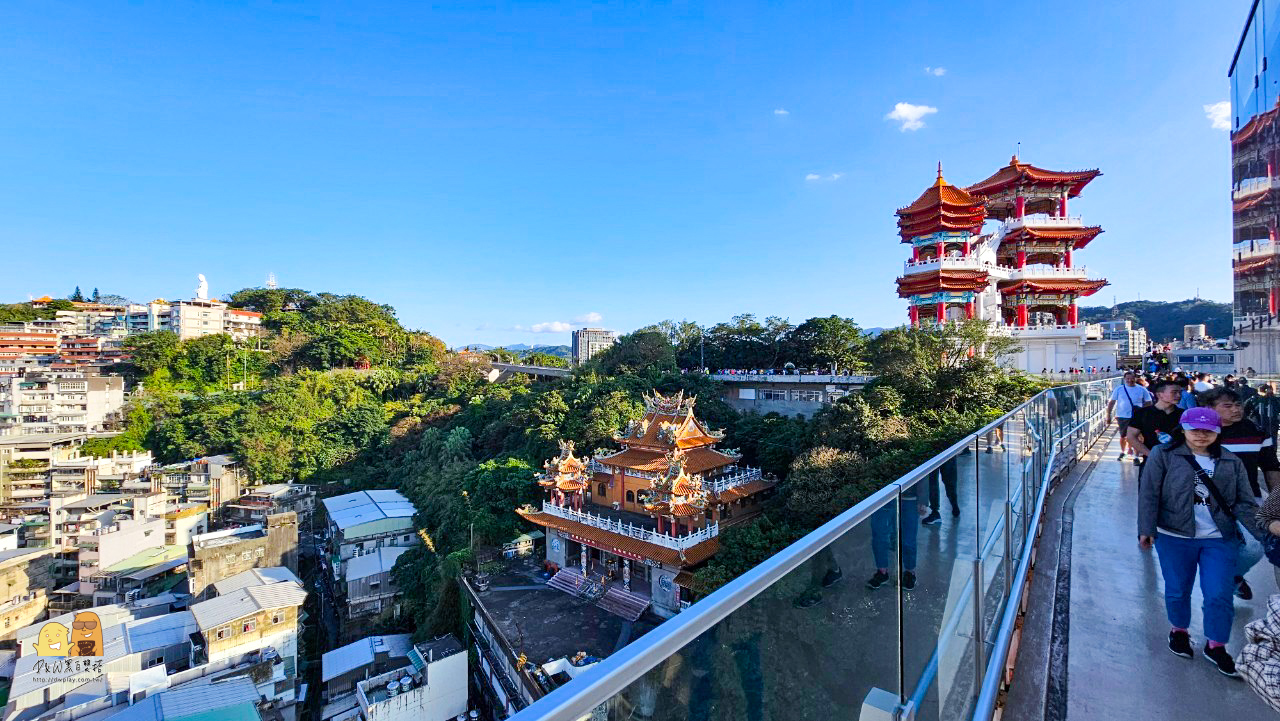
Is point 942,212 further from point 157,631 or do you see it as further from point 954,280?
point 157,631

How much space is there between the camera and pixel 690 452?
13242mm

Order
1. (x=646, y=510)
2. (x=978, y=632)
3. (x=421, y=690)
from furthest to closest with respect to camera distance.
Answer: (x=646, y=510), (x=421, y=690), (x=978, y=632)

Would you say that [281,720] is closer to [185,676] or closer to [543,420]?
[185,676]

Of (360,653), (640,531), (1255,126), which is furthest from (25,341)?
(1255,126)

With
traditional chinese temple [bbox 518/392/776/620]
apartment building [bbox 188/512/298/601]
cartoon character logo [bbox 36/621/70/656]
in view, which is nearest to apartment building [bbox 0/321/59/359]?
apartment building [bbox 188/512/298/601]

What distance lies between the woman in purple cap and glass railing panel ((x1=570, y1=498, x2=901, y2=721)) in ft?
6.39

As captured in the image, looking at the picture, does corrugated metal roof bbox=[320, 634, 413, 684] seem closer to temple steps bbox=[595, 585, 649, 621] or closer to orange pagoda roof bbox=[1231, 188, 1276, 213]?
temple steps bbox=[595, 585, 649, 621]

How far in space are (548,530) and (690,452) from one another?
165 inches

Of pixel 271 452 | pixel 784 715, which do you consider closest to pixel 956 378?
pixel 784 715

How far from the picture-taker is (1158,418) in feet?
13.1

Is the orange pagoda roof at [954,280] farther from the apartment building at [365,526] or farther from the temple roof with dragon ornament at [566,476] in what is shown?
the apartment building at [365,526]

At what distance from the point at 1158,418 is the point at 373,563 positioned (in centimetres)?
1792

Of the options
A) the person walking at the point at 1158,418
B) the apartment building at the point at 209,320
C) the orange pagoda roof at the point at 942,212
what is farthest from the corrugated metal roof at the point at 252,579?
the apartment building at the point at 209,320

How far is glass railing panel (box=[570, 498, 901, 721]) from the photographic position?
2.52ft
